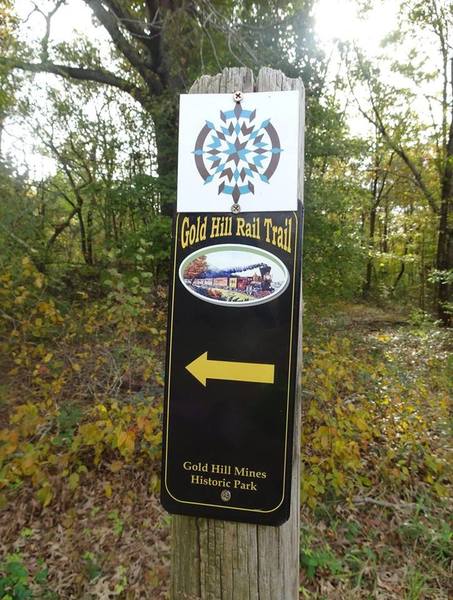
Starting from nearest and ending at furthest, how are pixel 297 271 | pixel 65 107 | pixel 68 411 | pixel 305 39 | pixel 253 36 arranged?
pixel 297 271
pixel 68 411
pixel 253 36
pixel 305 39
pixel 65 107

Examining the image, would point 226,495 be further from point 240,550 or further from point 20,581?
point 20,581

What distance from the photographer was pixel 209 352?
123 centimetres

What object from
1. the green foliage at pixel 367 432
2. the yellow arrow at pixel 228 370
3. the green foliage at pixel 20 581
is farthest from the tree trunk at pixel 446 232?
the yellow arrow at pixel 228 370

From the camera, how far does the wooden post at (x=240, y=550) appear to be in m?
1.23

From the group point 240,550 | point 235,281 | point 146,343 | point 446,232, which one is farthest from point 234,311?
point 446,232

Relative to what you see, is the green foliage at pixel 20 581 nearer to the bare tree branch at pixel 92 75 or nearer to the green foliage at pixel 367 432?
the green foliage at pixel 367 432

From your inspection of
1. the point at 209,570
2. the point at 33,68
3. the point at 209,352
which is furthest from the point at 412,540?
the point at 33,68

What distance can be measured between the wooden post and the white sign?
7 centimetres

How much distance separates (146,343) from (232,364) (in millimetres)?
4707

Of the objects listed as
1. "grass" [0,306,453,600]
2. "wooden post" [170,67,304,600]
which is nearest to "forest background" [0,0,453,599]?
"grass" [0,306,453,600]

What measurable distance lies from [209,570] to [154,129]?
6913mm

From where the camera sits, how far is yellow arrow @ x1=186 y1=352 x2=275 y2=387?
1197 mm

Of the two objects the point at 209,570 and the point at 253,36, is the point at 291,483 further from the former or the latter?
the point at 253,36

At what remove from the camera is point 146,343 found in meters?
5.74
